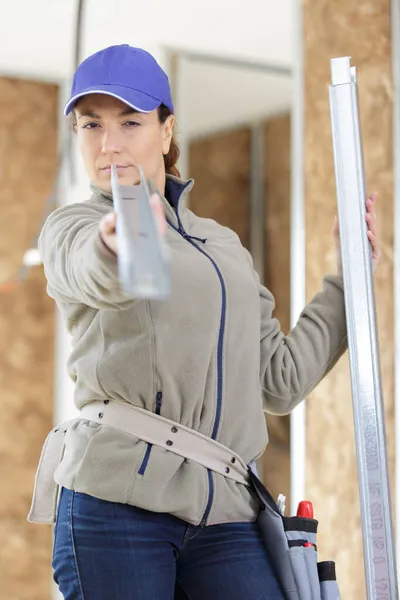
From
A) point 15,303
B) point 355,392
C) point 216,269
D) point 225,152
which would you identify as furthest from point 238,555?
point 225,152

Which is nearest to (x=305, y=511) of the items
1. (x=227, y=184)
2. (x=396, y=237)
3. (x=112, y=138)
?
(x=112, y=138)

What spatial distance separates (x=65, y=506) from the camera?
1.48 metres

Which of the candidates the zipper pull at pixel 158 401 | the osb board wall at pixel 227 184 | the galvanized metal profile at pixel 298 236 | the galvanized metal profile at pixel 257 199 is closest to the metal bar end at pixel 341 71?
the zipper pull at pixel 158 401

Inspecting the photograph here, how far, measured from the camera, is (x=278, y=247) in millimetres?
5535

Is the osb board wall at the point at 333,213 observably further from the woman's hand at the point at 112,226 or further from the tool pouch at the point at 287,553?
the woman's hand at the point at 112,226

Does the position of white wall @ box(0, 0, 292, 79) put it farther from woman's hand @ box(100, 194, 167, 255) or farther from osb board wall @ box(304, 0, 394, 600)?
woman's hand @ box(100, 194, 167, 255)

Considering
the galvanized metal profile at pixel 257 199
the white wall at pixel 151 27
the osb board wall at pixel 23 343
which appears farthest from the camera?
the galvanized metal profile at pixel 257 199

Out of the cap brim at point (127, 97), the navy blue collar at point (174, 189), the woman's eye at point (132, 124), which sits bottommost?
the navy blue collar at point (174, 189)

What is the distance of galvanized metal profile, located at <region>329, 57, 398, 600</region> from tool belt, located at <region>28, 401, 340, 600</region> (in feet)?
0.31

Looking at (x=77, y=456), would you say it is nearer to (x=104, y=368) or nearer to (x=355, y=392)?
(x=104, y=368)

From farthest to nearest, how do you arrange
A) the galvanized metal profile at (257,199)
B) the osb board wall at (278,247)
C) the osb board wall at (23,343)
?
the galvanized metal profile at (257,199) < the osb board wall at (278,247) < the osb board wall at (23,343)

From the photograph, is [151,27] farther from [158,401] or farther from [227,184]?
[158,401]

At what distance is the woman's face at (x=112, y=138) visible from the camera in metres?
1.53

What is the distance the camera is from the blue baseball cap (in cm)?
152
